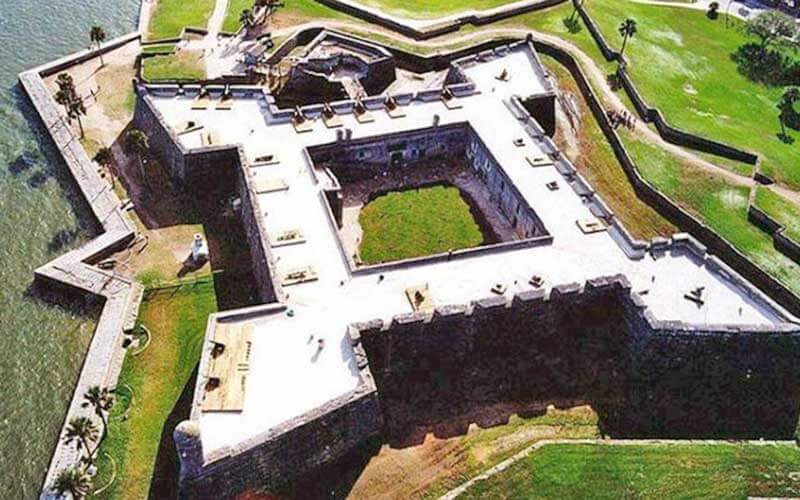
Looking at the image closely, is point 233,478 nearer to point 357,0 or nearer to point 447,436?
point 447,436

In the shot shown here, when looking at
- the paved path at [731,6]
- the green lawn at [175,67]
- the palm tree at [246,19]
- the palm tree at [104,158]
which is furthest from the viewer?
the paved path at [731,6]

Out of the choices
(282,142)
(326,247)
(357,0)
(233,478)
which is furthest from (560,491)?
(357,0)

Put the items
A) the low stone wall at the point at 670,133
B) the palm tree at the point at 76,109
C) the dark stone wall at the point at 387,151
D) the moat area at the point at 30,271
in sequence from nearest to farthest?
1. the moat area at the point at 30,271
2. the dark stone wall at the point at 387,151
3. the palm tree at the point at 76,109
4. the low stone wall at the point at 670,133

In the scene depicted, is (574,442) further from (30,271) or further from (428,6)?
(428,6)

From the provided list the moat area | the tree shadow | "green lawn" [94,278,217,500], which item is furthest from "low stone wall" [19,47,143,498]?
the tree shadow

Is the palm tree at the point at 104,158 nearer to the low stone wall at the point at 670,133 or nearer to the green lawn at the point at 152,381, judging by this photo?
the green lawn at the point at 152,381

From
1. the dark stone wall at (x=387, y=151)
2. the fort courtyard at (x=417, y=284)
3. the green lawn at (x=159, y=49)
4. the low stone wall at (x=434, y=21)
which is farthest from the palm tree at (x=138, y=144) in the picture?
the low stone wall at (x=434, y=21)
